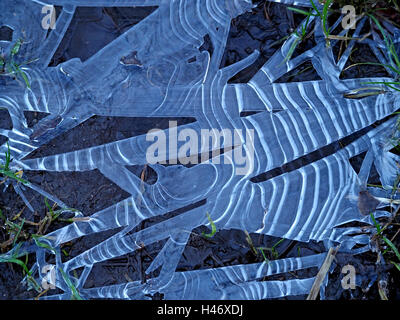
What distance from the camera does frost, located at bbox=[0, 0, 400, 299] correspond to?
1.15 metres

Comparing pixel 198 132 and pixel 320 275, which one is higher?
pixel 198 132

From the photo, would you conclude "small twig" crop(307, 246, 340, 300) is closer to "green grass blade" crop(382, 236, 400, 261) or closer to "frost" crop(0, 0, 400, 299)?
"frost" crop(0, 0, 400, 299)

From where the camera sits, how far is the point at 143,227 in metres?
1.16

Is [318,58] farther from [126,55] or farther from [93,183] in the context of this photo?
[93,183]

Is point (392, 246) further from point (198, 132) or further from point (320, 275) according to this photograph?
point (198, 132)

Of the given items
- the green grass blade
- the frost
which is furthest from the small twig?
the green grass blade

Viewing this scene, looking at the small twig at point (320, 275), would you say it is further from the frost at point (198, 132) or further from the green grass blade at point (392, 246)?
the green grass blade at point (392, 246)

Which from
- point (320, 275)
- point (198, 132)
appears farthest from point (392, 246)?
point (198, 132)

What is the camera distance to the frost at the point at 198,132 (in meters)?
1.15

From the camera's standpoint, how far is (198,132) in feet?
3.84

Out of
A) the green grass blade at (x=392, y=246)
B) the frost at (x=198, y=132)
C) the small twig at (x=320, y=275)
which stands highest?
the frost at (x=198, y=132)

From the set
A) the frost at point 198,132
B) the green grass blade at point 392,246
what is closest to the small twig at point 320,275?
the frost at point 198,132

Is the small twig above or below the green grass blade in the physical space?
below

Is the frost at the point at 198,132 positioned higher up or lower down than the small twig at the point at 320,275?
higher up
